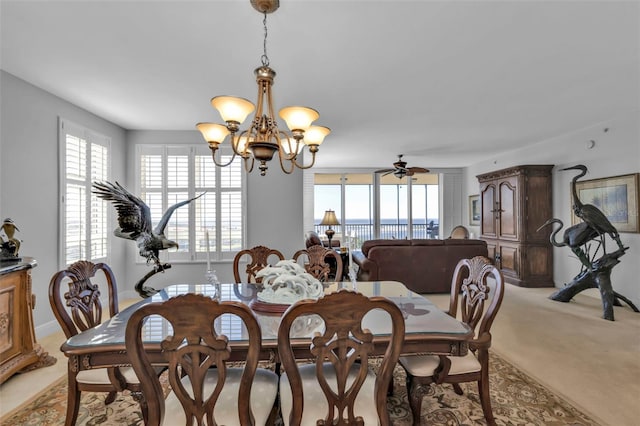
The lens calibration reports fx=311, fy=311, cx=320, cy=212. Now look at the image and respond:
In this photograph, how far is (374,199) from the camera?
900 cm

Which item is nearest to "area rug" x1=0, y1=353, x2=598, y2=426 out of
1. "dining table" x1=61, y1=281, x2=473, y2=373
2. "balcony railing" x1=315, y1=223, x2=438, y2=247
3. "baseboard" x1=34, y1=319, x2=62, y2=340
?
"dining table" x1=61, y1=281, x2=473, y2=373

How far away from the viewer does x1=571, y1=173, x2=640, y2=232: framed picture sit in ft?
13.1

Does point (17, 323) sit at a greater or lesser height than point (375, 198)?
lesser

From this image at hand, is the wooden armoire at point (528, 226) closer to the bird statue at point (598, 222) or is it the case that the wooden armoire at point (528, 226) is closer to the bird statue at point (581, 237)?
the bird statue at point (581, 237)

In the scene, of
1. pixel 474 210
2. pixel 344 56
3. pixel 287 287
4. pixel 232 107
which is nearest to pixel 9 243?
pixel 232 107

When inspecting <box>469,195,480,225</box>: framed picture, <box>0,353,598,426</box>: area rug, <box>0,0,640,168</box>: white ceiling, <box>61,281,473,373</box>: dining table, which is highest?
<box>0,0,640,168</box>: white ceiling

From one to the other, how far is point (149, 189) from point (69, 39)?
2512 mm

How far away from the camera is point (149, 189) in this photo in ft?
14.8

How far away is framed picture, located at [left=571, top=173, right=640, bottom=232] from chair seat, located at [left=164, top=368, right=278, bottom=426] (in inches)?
195

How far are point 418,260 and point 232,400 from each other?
3837mm

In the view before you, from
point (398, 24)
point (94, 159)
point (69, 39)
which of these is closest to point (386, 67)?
point (398, 24)

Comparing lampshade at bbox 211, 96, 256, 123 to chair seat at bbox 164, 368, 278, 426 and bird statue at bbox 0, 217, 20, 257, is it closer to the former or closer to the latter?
chair seat at bbox 164, 368, 278, 426

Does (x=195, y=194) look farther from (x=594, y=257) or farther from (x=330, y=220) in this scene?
(x=594, y=257)

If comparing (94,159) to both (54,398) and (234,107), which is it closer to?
(54,398)
